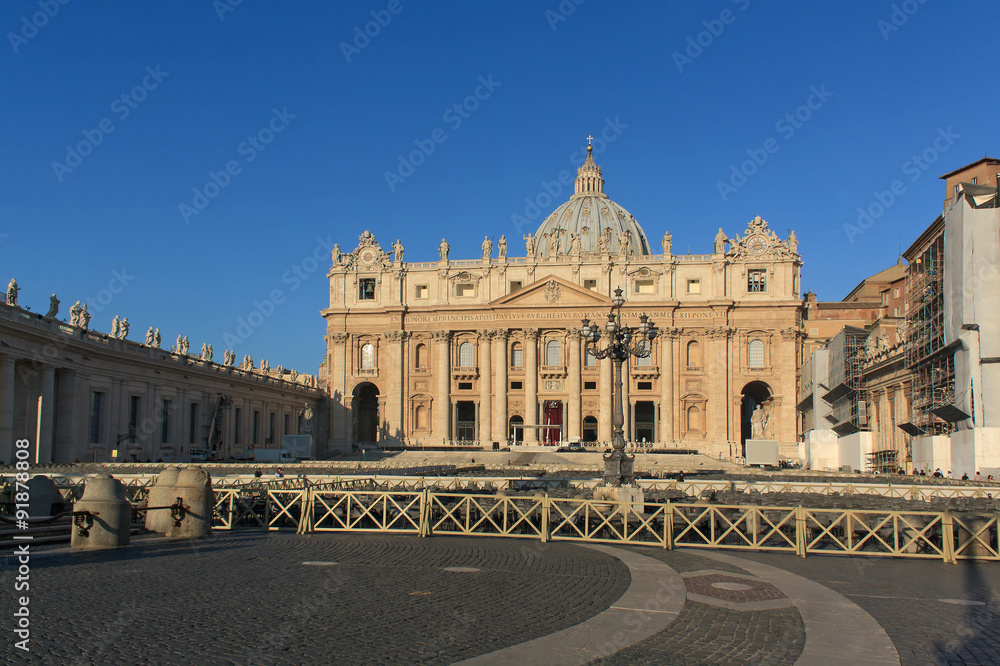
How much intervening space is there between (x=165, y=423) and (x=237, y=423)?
11507 millimetres

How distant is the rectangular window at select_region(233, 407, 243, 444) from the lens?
62.7m

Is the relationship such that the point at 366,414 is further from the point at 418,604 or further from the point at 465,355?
the point at 418,604

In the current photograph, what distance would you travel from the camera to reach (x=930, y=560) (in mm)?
16062

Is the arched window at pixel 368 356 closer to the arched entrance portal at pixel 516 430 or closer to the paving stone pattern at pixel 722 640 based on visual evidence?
the arched entrance portal at pixel 516 430

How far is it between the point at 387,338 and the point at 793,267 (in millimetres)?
37386

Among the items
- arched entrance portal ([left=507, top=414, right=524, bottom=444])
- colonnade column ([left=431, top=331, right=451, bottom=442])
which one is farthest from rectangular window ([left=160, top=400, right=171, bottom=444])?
arched entrance portal ([left=507, top=414, right=524, bottom=444])

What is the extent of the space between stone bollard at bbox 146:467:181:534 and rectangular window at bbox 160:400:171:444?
120ft

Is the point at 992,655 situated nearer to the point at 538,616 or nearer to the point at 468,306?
the point at 538,616

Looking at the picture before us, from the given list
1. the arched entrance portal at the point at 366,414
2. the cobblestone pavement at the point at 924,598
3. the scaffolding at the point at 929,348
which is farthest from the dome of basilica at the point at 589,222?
the cobblestone pavement at the point at 924,598

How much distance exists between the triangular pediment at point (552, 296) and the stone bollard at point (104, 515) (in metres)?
61.0

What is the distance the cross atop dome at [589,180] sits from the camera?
125m

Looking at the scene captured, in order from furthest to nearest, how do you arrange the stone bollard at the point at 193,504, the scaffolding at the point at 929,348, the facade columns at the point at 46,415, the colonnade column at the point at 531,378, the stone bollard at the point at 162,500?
the colonnade column at the point at 531,378, the facade columns at the point at 46,415, the scaffolding at the point at 929,348, the stone bollard at the point at 162,500, the stone bollard at the point at 193,504

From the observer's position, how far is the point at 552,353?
77.8 meters

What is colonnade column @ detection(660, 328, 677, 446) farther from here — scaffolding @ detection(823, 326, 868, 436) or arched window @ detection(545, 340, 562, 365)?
scaffolding @ detection(823, 326, 868, 436)
